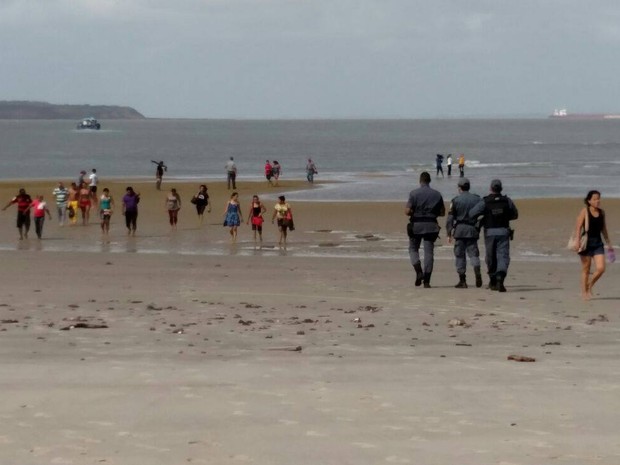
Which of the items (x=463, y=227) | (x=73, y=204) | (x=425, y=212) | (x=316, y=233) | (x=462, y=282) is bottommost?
(x=316, y=233)

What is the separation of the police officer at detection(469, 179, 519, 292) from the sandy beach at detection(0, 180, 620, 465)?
1.06 feet

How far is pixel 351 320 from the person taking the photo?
13172 mm

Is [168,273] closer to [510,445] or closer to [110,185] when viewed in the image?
[510,445]

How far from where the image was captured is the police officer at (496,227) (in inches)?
619

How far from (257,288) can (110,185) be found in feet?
121

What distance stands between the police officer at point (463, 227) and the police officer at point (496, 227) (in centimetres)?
11

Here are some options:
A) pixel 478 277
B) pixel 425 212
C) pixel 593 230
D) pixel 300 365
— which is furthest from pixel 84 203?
pixel 300 365

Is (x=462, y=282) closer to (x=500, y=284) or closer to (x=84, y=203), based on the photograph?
(x=500, y=284)

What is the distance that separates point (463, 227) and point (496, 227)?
1.69 ft

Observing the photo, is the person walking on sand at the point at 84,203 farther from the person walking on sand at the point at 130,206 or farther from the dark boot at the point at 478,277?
the dark boot at the point at 478,277

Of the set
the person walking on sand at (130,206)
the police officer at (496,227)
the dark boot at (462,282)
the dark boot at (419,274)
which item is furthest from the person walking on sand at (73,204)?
the police officer at (496,227)

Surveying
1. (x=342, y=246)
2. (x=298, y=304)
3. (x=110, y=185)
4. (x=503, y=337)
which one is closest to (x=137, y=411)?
(x=503, y=337)

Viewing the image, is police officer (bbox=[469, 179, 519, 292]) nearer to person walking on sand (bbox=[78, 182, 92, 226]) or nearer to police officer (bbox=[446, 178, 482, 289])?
police officer (bbox=[446, 178, 482, 289])

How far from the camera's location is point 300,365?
32.7 feet
